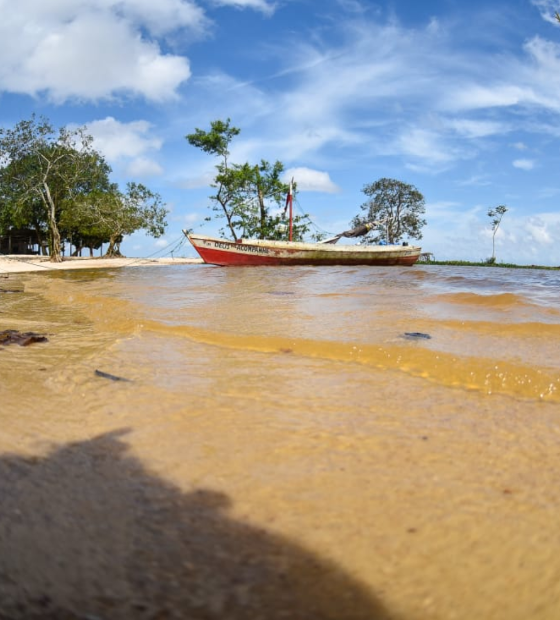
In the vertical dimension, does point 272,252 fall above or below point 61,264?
above

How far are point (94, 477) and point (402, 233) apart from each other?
52.2 meters

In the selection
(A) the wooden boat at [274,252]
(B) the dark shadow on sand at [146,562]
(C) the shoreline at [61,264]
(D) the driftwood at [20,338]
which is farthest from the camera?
(A) the wooden boat at [274,252]

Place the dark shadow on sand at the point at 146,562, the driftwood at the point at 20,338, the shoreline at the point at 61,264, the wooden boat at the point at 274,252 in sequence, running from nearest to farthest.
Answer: the dark shadow on sand at the point at 146,562
the driftwood at the point at 20,338
the shoreline at the point at 61,264
the wooden boat at the point at 274,252

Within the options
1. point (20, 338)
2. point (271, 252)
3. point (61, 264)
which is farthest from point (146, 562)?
point (61, 264)

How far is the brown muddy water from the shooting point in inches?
46.4

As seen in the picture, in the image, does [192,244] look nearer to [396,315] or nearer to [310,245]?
[310,245]

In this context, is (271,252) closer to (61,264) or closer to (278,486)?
(61,264)

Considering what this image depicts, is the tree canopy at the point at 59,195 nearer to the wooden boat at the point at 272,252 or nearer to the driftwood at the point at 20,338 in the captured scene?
the wooden boat at the point at 272,252

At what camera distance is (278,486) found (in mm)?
1701

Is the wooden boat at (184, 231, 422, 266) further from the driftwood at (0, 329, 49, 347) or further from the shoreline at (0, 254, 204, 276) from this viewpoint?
the driftwood at (0, 329, 49, 347)

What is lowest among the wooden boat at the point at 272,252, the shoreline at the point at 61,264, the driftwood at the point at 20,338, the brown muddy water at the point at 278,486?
the brown muddy water at the point at 278,486

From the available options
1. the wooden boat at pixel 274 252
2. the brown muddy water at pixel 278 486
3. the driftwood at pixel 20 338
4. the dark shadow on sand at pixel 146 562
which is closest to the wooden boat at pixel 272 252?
the wooden boat at pixel 274 252

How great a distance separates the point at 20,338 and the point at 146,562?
3.64 meters

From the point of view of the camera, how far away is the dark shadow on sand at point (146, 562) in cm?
111
